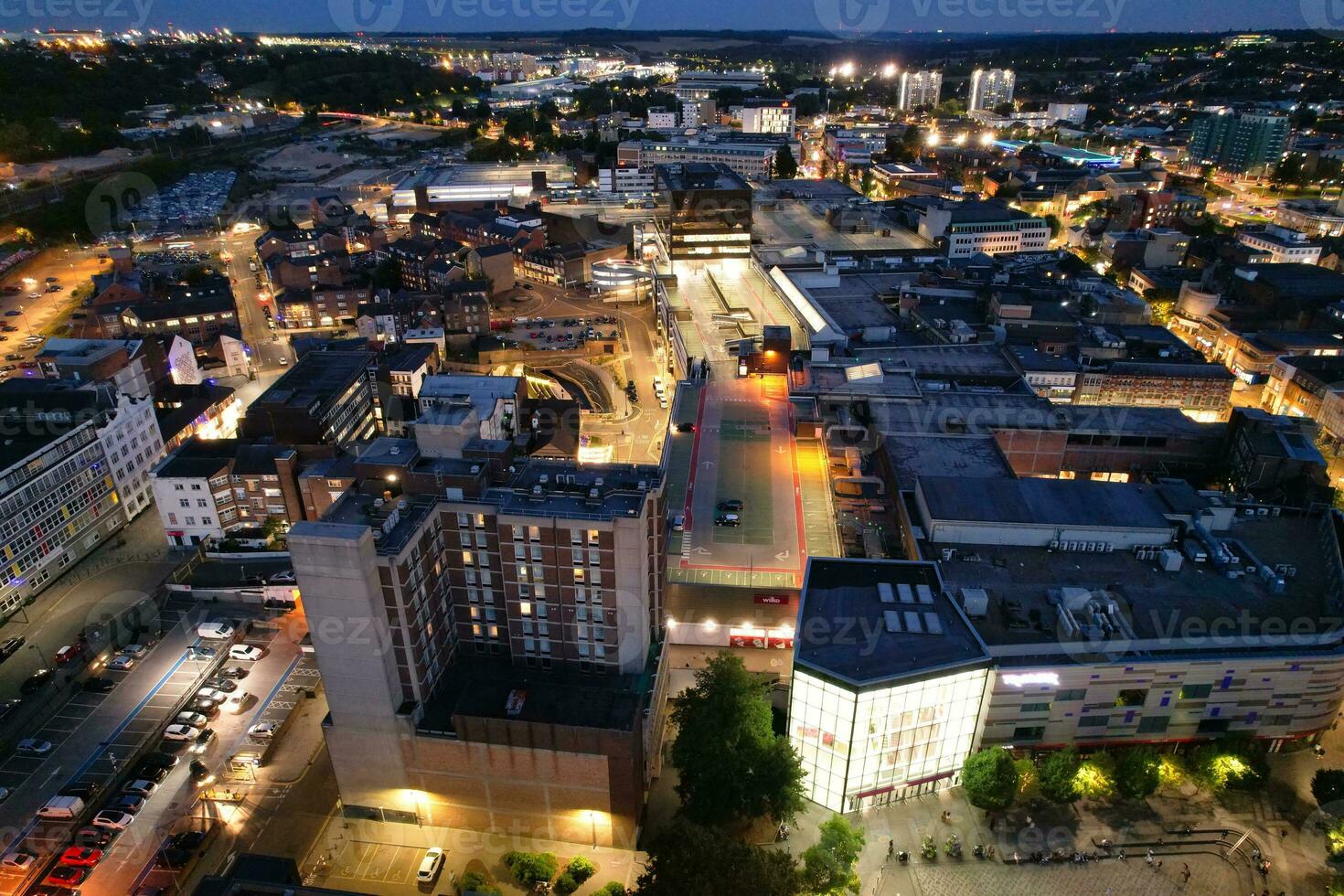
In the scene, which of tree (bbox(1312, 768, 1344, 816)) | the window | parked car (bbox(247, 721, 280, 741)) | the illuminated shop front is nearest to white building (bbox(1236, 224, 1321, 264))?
tree (bbox(1312, 768, 1344, 816))

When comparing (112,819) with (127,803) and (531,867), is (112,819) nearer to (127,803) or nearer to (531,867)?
(127,803)

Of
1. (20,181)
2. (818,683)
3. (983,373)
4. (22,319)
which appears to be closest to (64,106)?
(20,181)

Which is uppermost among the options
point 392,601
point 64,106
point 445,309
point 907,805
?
point 64,106

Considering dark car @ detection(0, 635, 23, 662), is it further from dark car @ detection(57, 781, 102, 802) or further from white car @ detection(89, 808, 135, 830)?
white car @ detection(89, 808, 135, 830)

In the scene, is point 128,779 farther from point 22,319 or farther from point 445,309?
point 22,319

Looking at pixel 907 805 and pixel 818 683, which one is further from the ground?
pixel 818 683

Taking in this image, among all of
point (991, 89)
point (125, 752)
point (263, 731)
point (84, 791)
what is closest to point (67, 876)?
point (84, 791)
